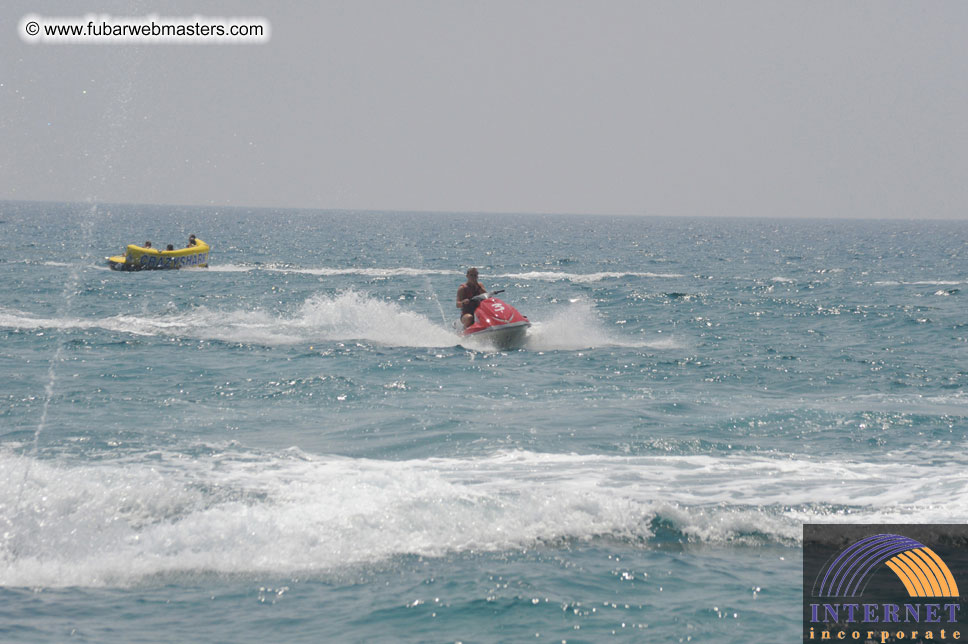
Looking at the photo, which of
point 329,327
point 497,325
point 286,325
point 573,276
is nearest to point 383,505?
point 497,325

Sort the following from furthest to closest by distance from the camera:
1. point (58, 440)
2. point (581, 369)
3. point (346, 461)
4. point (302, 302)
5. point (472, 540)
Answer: point (302, 302)
point (581, 369)
point (58, 440)
point (346, 461)
point (472, 540)

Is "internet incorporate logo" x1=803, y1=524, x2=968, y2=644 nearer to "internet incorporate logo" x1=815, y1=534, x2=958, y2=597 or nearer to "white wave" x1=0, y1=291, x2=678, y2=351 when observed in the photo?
"internet incorporate logo" x1=815, y1=534, x2=958, y2=597

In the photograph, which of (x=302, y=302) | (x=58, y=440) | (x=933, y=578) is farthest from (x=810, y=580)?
(x=302, y=302)

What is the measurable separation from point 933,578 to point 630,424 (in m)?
5.27

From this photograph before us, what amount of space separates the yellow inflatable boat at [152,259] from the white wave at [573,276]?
13.3 metres

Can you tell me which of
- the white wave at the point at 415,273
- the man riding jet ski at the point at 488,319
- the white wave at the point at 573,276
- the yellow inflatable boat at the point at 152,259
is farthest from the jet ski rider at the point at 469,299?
the yellow inflatable boat at the point at 152,259

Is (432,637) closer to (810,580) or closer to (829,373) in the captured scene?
(810,580)

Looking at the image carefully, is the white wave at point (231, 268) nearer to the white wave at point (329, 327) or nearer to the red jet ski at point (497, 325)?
the white wave at point (329, 327)

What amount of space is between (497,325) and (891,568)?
1180 centimetres

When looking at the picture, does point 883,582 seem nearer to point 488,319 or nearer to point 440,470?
point 440,470

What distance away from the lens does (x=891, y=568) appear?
711 centimetres

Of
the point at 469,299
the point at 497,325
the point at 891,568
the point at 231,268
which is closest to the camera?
the point at 891,568

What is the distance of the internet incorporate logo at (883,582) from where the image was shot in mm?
6121

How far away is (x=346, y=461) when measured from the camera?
393 inches
